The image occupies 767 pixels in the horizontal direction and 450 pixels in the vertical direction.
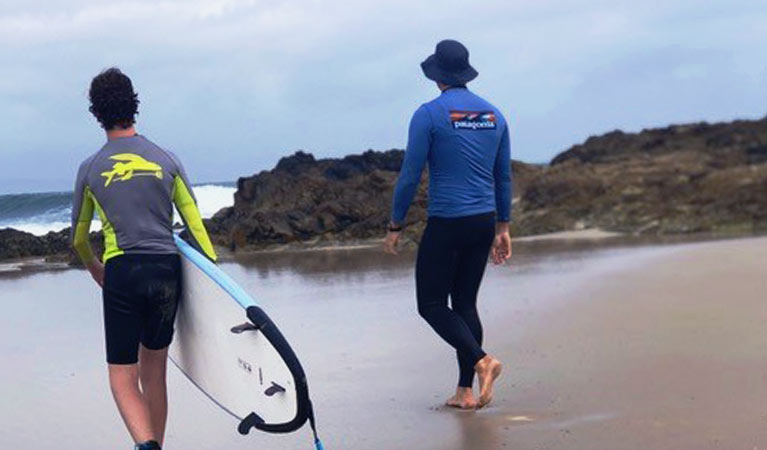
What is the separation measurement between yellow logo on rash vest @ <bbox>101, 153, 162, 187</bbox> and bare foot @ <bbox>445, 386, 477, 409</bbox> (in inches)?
75.7

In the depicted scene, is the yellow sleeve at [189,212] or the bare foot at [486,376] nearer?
the yellow sleeve at [189,212]

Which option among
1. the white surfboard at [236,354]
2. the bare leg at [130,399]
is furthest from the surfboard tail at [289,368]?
the bare leg at [130,399]

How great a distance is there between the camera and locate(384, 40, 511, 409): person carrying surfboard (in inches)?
213

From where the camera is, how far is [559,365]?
6.34 meters

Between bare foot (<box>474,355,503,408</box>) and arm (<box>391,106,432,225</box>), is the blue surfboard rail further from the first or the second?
bare foot (<box>474,355,503,408</box>)

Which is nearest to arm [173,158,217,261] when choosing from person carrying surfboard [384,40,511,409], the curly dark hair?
the curly dark hair

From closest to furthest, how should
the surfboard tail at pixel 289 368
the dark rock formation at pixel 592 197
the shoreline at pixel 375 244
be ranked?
the surfboard tail at pixel 289 368 < the shoreline at pixel 375 244 < the dark rock formation at pixel 592 197

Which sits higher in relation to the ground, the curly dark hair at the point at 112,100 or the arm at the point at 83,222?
the curly dark hair at the point at 112,100

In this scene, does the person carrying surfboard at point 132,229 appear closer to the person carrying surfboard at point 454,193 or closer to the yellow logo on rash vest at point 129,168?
the yellow logo on rash vest at point 129,168

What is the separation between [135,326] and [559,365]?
272 centimetres

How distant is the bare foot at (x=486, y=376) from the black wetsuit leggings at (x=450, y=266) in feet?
0.33

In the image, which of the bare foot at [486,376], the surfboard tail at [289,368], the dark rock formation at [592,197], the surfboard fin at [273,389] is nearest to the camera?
the surfboard tail at [289,368]

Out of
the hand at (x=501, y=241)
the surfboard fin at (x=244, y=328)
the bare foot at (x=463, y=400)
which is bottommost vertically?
the bare foot at (x=463, y=400)

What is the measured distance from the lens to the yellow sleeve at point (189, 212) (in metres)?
4.50
